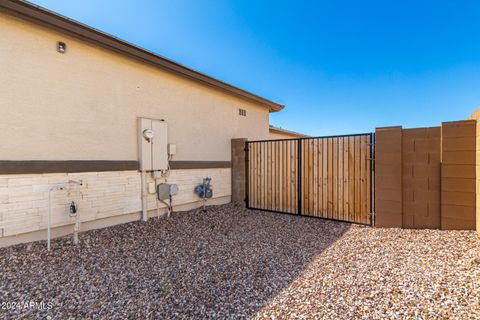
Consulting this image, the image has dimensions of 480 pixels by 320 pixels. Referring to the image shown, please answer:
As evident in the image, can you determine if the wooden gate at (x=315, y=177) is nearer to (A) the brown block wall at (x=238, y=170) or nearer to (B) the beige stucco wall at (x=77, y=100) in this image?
(A) the brown block wall at (x=238, y=170)

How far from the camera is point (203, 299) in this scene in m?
2.19

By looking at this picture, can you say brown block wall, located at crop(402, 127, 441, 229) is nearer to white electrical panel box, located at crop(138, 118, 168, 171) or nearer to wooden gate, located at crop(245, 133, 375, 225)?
wooden gate, located at crop(245, 133, 375, 225)

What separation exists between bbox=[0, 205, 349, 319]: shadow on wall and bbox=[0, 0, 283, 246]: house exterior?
1.86 feet

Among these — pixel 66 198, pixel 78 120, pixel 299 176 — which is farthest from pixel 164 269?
pixel 299 176

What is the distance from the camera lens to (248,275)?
2662 mm

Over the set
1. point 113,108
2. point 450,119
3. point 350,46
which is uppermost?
point 350,46

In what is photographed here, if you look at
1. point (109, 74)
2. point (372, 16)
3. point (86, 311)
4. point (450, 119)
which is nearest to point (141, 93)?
point (109, 74)

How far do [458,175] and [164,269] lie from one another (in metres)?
4.94

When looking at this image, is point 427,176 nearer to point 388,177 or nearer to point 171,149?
point 388,177

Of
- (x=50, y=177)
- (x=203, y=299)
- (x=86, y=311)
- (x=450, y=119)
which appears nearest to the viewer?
(x=86, y=311)

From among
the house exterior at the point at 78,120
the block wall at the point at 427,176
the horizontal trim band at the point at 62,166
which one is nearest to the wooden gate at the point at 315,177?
the block wall at the point at 427,176

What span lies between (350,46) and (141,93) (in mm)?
7708

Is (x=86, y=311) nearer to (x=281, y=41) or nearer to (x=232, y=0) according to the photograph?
(x=232, y=0)

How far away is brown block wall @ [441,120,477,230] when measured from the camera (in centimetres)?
372
